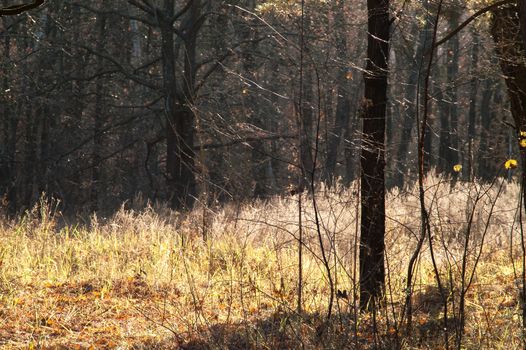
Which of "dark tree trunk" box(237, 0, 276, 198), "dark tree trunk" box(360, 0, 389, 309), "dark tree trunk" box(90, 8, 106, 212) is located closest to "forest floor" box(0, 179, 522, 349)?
"dark tree trunk" box(360, 0, 389, 309)

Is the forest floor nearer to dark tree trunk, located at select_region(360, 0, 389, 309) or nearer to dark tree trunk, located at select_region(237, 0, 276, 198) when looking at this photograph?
dark tree trunk, located at select_region(360, 0, 389, 309)

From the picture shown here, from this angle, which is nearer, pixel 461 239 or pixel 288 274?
pixel 288 274

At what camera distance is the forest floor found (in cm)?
504

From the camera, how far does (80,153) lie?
22266 mm

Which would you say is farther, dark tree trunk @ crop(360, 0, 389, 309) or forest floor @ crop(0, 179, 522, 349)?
dark tree trunk @ crop(360, 0, 389, 309)

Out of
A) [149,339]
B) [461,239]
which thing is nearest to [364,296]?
[149,339]

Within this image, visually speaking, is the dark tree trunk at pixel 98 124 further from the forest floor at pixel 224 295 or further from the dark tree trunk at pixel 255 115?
the forest floor at pixel 224 295

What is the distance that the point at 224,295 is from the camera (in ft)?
23.2

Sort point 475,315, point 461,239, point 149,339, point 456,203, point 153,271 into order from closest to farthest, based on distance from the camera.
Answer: point 149,339 < point 475,315 < point 153,271 < point 461,239 < point 456,203

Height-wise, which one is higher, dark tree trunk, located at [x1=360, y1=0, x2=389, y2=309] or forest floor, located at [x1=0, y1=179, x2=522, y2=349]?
dark tree trunk, located at [x1=360, y1=0, x2=389, y2=309]

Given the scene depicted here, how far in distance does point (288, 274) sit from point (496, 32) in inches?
116

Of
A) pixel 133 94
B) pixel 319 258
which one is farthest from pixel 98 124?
pixel 319 258

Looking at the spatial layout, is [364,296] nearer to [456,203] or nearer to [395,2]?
[395,2]

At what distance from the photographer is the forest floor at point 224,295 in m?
5.04
